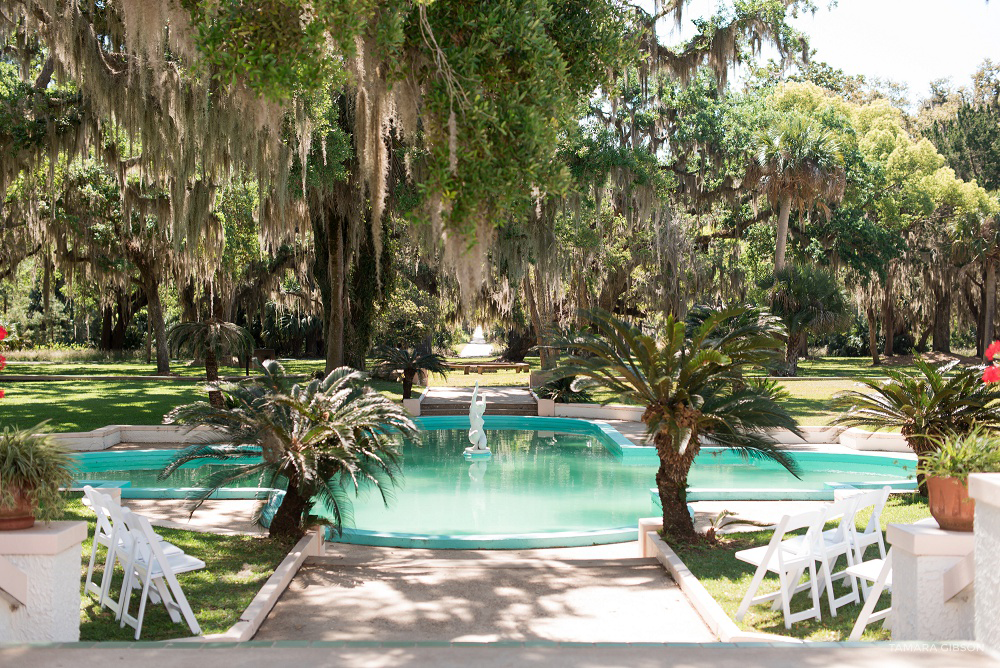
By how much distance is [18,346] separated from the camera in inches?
1427

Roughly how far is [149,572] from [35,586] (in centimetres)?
123

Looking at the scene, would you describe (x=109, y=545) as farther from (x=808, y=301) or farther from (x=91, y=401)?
(x=808, y=301)

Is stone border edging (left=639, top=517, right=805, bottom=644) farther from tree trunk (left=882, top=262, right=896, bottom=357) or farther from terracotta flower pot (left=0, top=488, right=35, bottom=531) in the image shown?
tree trunk (left=882, top=262, right=896, bottom=357)

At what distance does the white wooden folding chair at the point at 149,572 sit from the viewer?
16.7ft

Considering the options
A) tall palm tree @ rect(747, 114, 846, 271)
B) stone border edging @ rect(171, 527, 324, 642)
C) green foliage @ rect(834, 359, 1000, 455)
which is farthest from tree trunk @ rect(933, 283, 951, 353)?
stone border edging @ rect(171, 527, 324, 642)

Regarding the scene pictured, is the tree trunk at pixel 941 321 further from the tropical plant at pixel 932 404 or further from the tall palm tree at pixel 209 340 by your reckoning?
the tall palm tree at pixel 209 340

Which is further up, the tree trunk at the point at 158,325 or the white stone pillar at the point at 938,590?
the tree trunk at the point at 158,325

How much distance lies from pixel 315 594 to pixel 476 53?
4330 millimetres

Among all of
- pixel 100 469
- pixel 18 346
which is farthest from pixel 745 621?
pixel 18 346

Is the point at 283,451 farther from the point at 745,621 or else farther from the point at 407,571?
the point at 745,621

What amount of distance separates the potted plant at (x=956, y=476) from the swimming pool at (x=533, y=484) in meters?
4.71

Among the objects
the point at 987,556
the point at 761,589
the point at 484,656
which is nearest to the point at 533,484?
the point at 761,589

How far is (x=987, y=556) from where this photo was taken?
11.5ft

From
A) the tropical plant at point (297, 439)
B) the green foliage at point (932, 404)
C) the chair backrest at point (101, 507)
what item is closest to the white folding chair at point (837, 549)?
the green foliage at point (932, 404)
